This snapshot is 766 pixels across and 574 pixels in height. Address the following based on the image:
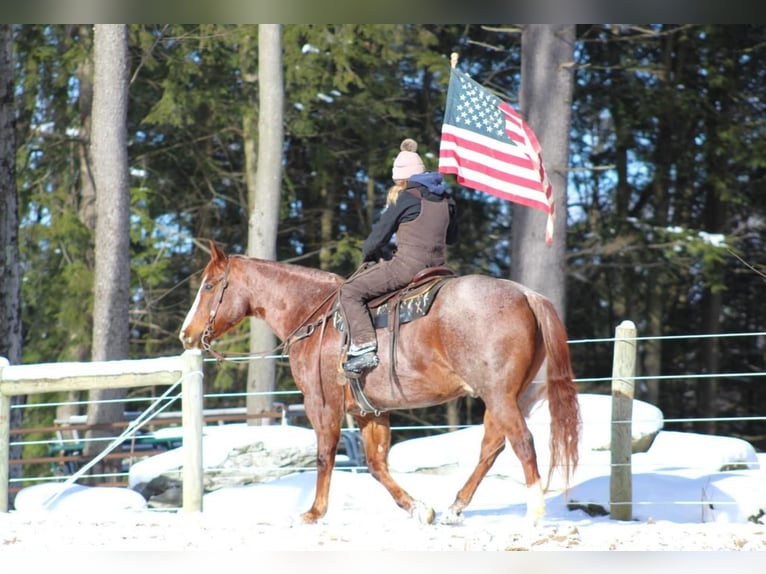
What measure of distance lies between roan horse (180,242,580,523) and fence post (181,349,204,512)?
0.46 metres

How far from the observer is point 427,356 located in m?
6.56

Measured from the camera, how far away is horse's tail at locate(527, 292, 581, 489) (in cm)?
633

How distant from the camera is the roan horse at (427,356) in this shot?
6.29m

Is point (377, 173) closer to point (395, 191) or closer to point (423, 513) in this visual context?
point (395, 191)

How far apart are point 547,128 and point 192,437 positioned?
19.9 feet

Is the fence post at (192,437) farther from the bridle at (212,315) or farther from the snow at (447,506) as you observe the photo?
the bridle at (212,315)

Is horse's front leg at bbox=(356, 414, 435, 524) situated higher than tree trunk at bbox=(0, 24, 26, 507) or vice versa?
tree trunk at bbox=(0, 24, 26, 507)

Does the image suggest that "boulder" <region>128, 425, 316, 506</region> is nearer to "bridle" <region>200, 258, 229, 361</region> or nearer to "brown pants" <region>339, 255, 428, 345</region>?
"bridle" <region>200, 258, 229, 361</region>

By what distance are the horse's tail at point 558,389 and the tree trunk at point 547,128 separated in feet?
15.7

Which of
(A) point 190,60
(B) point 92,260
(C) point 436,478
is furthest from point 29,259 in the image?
(C) point 436,478

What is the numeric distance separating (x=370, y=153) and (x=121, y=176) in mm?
6723

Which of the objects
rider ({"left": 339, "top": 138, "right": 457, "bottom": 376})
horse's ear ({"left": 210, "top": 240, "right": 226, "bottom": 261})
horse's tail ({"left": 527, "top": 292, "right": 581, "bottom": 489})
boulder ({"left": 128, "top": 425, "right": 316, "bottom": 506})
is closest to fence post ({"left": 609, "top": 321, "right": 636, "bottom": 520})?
horse's tail ({"left": 527, "top": 292, "right": 581, "bottom": 489})

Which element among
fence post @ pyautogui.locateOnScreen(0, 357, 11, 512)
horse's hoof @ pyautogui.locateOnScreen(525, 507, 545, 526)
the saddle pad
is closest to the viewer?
horse's hoof @ pyautogui.locateOnScreen(525, 507, 545, 526)
